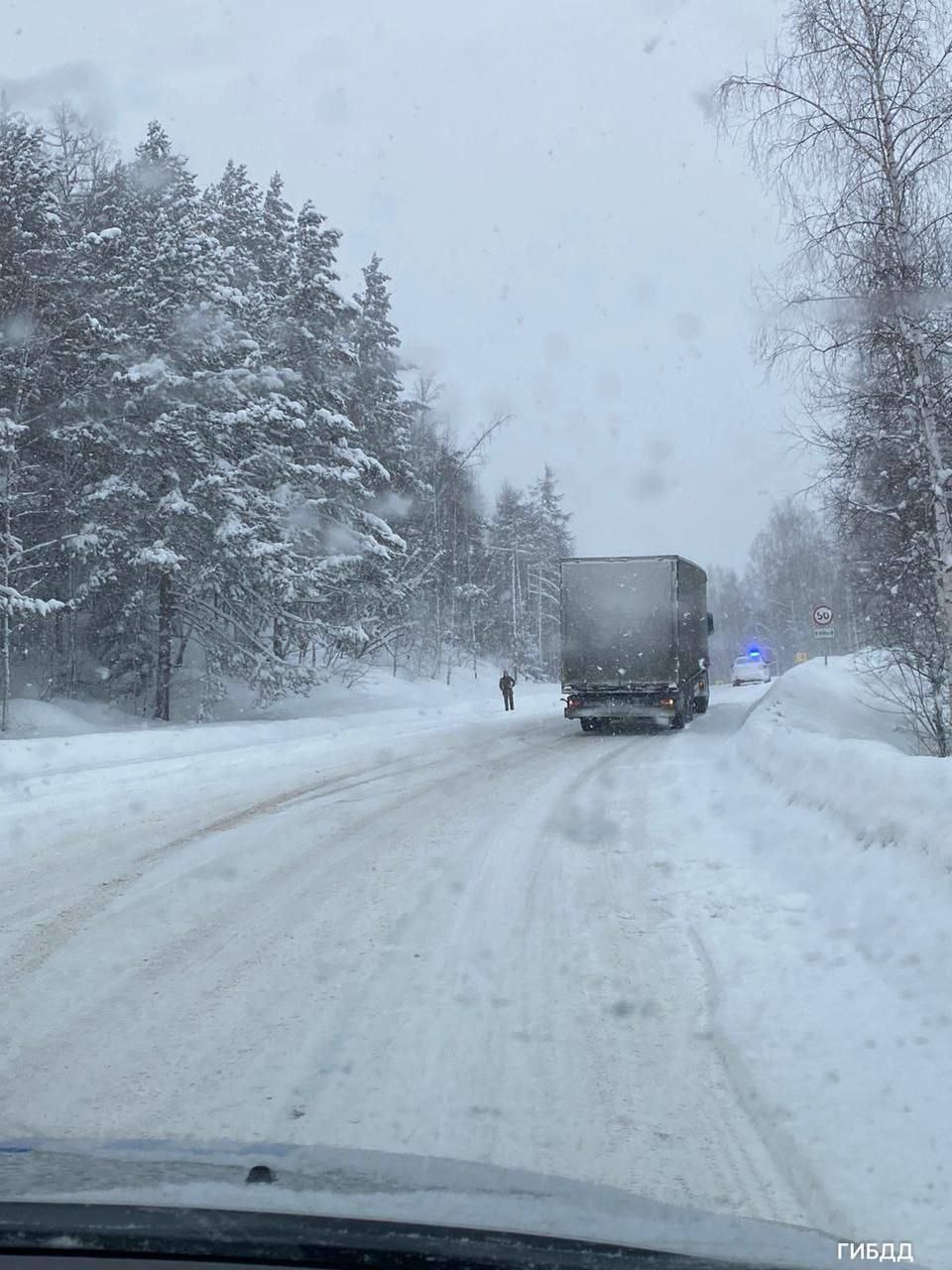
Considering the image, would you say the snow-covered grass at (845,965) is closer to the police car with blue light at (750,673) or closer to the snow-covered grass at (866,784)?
the snow-covered grass at (866,784)

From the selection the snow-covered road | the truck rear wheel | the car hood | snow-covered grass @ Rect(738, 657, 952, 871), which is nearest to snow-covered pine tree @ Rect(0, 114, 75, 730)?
the truck rear wheel

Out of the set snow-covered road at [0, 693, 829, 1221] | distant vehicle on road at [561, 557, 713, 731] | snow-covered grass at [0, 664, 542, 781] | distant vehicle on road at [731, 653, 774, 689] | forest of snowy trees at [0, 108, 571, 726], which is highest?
forest of snowy trees at [0, 108, 571, 726]

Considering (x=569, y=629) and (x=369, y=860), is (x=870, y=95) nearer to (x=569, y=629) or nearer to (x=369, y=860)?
(x=369, y=860)

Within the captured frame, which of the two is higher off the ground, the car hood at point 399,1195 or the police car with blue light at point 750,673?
the police car with blue light at point 750,673

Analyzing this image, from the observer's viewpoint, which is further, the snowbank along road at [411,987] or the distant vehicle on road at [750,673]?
the distant vehicle on road at [750,673]

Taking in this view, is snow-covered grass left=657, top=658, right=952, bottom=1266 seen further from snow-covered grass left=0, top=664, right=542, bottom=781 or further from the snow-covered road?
snow-covered grass left=0, top=664, right=542, bottom=781

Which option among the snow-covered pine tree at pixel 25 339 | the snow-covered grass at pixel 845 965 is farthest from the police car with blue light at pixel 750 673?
the snow-covered grass at pixel 845 965

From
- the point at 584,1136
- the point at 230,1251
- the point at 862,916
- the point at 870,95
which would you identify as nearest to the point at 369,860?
the point at 862,916

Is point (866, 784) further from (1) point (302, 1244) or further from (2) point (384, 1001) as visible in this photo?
(1) point (302, 1244)

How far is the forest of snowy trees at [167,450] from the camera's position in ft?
86.5

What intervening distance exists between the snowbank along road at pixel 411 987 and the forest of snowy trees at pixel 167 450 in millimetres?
15763

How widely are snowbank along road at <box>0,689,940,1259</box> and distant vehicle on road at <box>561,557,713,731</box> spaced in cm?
1212

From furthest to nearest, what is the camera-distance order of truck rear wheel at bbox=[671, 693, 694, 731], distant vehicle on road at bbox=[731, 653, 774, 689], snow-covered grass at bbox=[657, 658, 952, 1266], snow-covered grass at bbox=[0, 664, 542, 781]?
1. distant vehicle on road at bbox=[731, 653, 774, 689]
2. truck rear wheel at bbox=[671, 693, 694, 731]
3. snow-covered grass at bbox=[0, 664, 542, 781]
4. snow-covered grass at bbox=[657, 658, 952, 1266]

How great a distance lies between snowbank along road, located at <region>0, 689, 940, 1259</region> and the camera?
4051 millimetres
